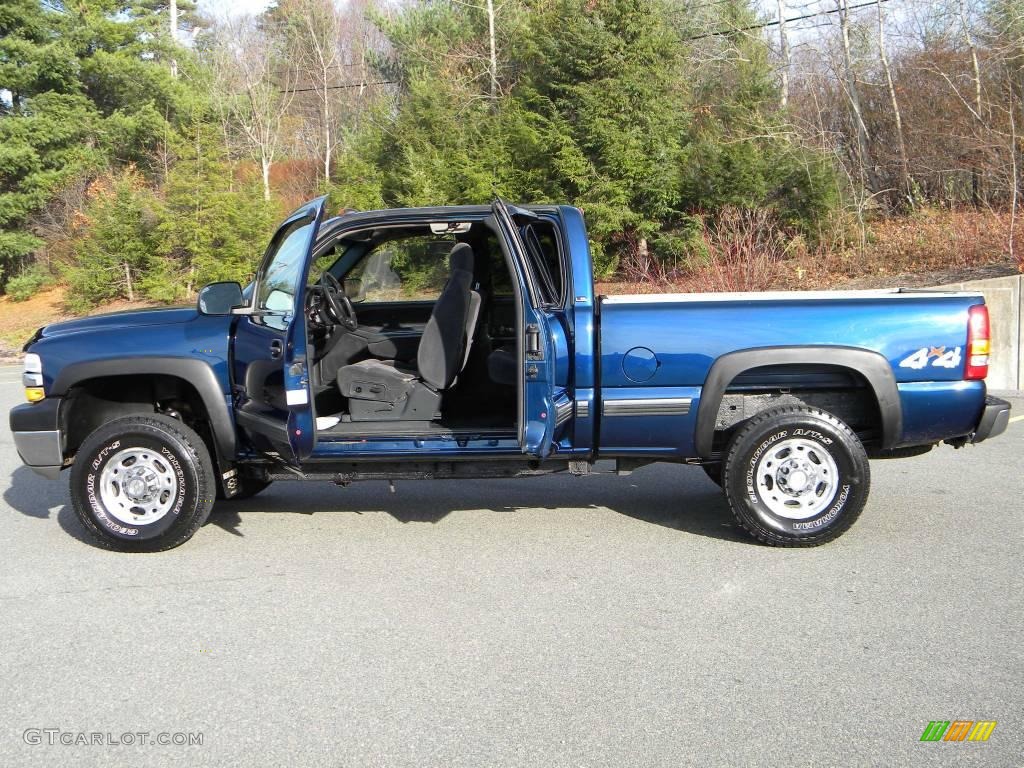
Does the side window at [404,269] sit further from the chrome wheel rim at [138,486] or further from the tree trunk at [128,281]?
the tree trunk at [128,281]

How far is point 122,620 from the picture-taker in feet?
14.6

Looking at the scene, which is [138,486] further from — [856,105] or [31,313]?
[31,313]

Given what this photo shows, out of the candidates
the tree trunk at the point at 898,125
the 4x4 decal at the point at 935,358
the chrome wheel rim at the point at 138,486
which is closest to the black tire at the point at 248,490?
the chrome wheel rim at the point at 138,486

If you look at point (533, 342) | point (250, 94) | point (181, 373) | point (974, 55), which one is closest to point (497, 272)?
point (533, 342)

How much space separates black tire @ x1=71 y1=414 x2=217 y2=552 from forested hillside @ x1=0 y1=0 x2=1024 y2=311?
12938mm

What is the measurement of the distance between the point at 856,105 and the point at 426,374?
68.2ft

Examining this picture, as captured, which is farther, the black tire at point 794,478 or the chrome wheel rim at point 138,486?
the chrome wheel rim at point 138,486

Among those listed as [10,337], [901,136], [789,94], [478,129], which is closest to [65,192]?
[10,337]

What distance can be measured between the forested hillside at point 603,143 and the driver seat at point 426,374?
11.8 meters

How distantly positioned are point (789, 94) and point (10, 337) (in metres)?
22.6

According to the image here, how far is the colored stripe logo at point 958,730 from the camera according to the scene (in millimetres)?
3236

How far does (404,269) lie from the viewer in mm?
6730

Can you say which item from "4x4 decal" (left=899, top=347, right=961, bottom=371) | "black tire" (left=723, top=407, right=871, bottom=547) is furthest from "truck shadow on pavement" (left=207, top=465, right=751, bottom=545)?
"4x4 decal" (left=899, top=347, right=961, bottom=371)

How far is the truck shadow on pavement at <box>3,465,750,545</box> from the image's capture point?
20.0ft
